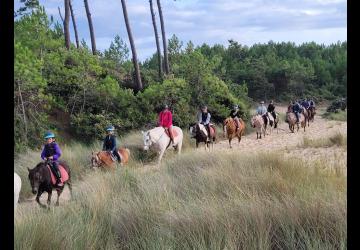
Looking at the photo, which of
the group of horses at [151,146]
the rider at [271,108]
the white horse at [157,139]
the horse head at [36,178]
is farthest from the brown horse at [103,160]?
the rider at [271,108]

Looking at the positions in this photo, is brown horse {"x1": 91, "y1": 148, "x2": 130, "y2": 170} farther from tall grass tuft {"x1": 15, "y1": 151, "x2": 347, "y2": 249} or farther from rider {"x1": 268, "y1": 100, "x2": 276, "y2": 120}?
rider {"x1": 268, "y1": 100, "x2": 276, "y2": 120}

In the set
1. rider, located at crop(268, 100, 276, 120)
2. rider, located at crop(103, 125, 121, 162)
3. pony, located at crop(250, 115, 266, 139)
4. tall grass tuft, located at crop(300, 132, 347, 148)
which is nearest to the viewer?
rider, located at crop(103, 125, 121, 162)

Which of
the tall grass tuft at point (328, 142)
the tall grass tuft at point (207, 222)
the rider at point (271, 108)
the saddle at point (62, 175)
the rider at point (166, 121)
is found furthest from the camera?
the rider at point (271, 108)

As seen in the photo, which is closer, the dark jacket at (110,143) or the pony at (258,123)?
the dark jacket at (110,143)

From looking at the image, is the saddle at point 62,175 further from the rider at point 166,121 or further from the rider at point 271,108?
the rider at point 271,108

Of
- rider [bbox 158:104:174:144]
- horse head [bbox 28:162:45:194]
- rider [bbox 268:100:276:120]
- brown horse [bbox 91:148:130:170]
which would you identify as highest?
rider [bbox 158:104:174:144]

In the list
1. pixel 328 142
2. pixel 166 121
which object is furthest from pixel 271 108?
pixel 166 121

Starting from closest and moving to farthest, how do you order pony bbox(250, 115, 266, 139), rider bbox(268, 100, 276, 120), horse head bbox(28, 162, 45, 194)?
horse head bbox(28, 162, 45, 194), pony bbox(250, 115, 266, 139), rider bbox(268, 100, 276, 120)

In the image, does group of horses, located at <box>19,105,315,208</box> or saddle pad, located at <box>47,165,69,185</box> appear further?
saddle pad, located at <box>47,165,69,185</box>

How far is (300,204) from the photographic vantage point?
18.0 feet

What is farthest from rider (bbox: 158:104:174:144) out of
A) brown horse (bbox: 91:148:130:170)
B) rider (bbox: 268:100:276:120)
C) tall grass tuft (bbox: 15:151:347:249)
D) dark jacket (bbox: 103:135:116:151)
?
rider (bbox: 268:100:276:120)

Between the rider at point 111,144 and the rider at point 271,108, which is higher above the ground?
the rider at point 111,144
